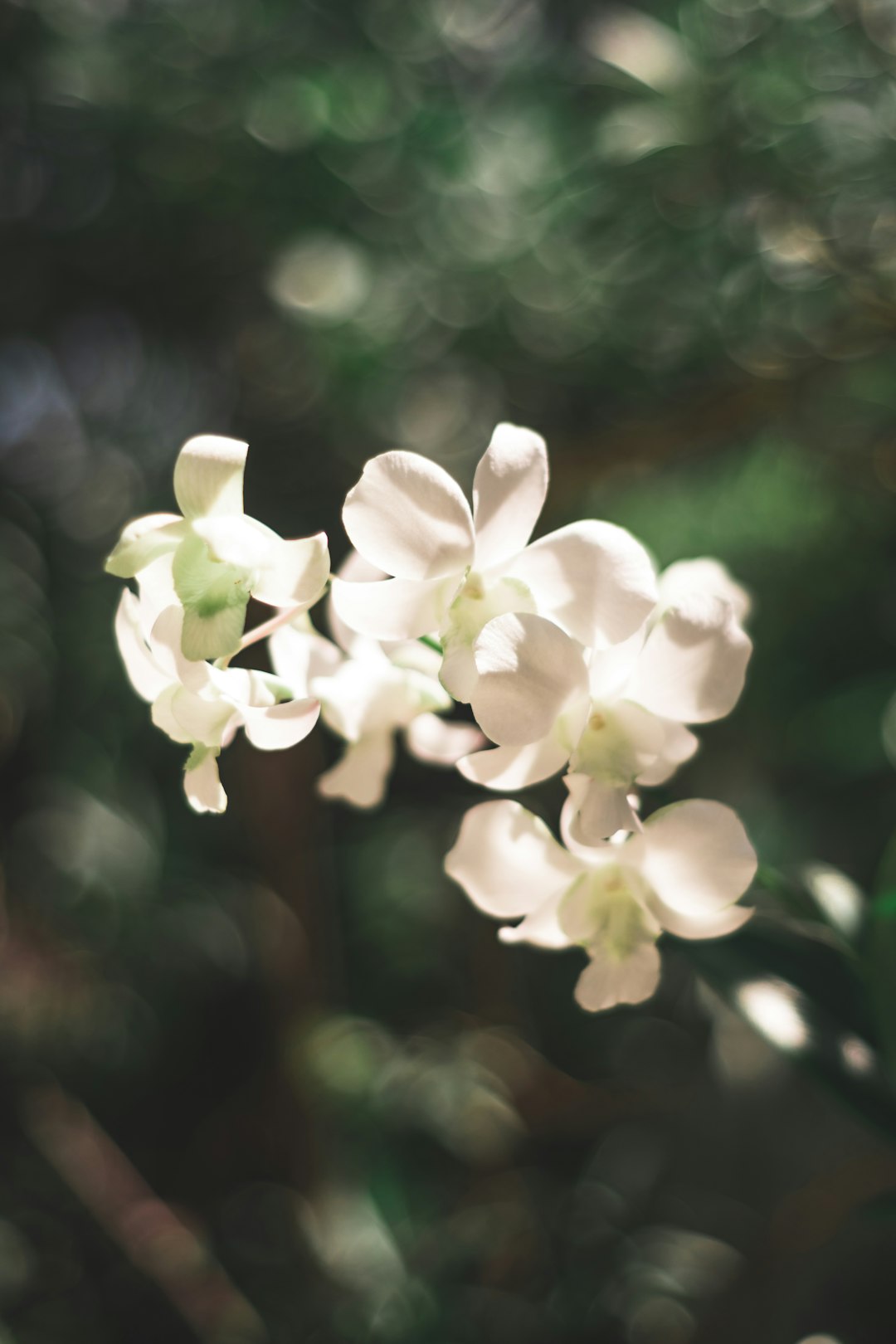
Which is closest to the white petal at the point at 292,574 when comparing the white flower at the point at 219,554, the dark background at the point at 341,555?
the white flower at the point at 219,554

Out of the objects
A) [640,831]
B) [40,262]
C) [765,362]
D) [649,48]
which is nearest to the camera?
[640,831]

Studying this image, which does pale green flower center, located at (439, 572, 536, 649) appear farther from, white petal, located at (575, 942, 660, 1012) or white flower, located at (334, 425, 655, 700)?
white petal, located at (575, 942, 660, 1012)

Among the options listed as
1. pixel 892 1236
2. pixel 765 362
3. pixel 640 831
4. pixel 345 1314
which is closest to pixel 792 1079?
pixel 892 1236

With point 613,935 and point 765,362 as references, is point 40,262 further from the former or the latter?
point 613,935

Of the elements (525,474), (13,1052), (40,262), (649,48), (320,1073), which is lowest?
(13,1052)

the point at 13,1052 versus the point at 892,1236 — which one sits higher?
the point at 892,1236

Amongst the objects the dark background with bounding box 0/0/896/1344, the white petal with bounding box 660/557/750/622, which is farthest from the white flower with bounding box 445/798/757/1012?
the dark background with bounding box 0/0/896/1344
